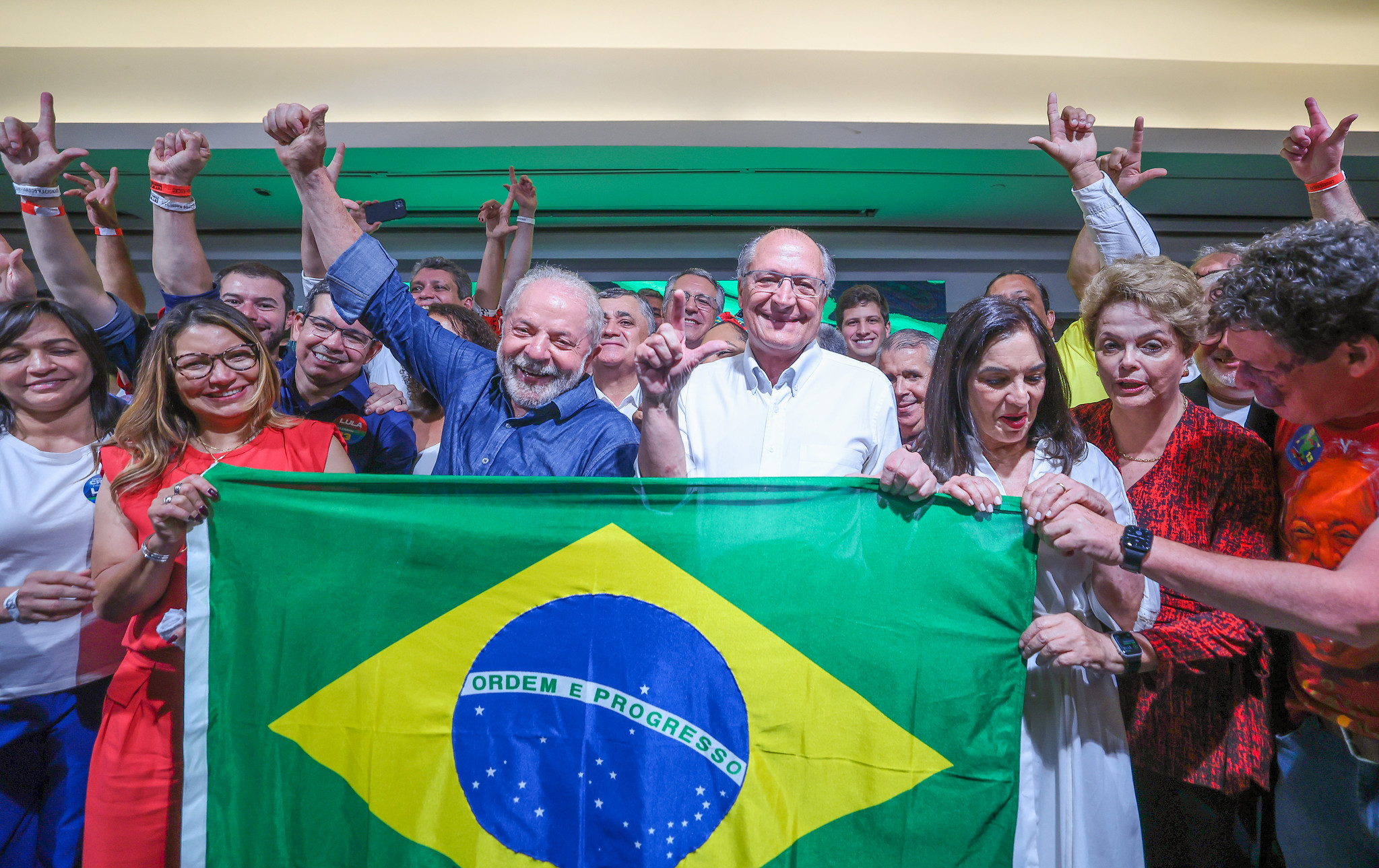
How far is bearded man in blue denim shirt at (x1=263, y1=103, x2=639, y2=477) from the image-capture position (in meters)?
2.11

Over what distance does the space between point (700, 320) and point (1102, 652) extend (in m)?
2.52

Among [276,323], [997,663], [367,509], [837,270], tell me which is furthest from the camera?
[837,270]

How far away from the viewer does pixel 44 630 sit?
205 cm

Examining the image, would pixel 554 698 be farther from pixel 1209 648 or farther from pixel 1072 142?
pixel 1072 142

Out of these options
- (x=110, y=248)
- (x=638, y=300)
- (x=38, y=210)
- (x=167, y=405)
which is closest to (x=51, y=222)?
(x=38, y=210)

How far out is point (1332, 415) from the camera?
1.53m

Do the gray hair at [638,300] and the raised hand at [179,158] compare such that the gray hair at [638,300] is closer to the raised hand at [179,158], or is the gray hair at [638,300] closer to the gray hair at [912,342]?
the gray hair at [912,342]

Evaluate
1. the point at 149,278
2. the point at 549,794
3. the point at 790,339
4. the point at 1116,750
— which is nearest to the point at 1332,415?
the point at 1116,750

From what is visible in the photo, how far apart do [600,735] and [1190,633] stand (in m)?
1.29

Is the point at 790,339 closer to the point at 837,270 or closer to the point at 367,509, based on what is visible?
the point at 367,509

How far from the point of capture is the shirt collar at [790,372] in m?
2.19

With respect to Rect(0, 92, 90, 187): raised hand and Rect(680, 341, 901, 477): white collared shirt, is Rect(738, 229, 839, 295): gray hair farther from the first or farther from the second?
Rect(0, 92, 90, 187): raised hand

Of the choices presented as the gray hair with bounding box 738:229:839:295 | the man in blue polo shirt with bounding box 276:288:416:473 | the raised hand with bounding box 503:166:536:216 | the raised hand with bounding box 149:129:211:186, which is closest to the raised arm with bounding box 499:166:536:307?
the raised hand with bounding box 503:166:536:216

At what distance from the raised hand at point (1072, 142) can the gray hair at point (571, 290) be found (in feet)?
5.20
